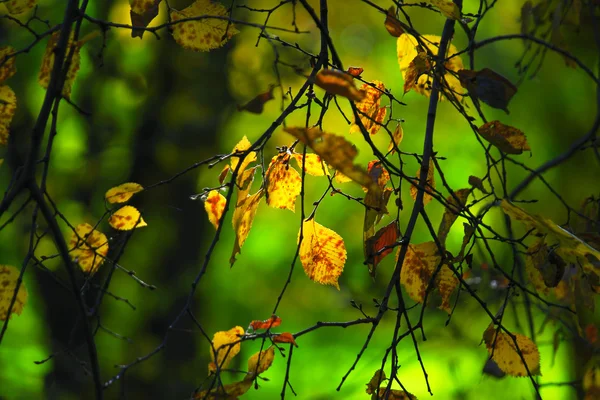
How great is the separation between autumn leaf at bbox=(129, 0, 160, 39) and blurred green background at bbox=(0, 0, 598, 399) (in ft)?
2.96

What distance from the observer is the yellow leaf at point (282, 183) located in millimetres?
871

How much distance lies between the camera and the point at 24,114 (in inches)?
104

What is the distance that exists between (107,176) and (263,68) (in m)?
0.80

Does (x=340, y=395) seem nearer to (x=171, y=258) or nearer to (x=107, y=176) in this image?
(x=171, y=258)

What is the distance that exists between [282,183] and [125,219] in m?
0.28

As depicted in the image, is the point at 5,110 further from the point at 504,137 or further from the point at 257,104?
the point at 504,137

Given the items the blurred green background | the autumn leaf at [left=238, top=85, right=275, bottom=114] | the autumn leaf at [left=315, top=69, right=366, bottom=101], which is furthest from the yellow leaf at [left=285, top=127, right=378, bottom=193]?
the blurred green background

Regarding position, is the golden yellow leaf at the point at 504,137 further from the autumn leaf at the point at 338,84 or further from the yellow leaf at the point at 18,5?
the yellow leaf at the point at 18,5

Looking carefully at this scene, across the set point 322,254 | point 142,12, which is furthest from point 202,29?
point 322,254

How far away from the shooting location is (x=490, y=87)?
0.79 m

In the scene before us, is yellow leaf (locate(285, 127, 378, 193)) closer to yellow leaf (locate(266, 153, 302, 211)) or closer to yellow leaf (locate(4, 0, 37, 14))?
yellow leaf (locate(266, 153, 302, 211))

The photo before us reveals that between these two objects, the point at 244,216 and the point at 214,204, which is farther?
the point at 214,204

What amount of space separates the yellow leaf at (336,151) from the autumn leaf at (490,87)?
284 mm

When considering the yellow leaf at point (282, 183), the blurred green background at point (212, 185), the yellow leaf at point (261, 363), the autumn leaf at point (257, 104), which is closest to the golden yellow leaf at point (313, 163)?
the yellow leaf at point (282, 183)
